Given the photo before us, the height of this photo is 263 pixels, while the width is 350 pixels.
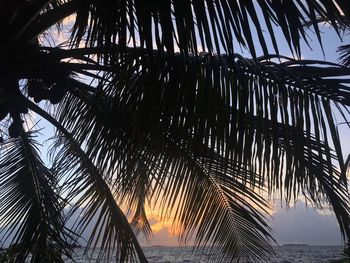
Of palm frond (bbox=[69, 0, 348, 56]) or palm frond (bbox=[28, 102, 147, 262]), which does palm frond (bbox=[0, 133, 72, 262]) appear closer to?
palm frond (bbox=[28, 102, 147, 262])

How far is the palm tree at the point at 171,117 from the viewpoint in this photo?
241 cm

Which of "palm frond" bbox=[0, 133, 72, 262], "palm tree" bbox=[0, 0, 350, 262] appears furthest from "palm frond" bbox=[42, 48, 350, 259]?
"palm frond" bbox=[0, 133, 72, 262]

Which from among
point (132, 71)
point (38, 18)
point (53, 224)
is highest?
point (38, 18)

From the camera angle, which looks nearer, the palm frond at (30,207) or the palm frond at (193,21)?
the palm frond at (193,21)

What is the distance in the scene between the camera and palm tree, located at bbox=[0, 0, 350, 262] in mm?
2408

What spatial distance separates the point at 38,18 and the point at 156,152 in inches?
60.5

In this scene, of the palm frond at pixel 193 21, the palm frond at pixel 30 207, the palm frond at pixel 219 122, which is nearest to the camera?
the palm frond at pixel 193 21

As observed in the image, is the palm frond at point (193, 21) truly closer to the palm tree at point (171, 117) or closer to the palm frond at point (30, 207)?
the palm tree at point (171, 117)

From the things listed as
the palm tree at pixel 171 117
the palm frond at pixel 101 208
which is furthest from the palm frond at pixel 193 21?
the palm frond at pixel 101 208

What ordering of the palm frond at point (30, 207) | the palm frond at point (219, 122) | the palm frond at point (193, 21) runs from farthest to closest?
1. the palm frond at point (30, 207)
2. the palm frond at point (219, 122)
3. the palm frond at point (193, 21)

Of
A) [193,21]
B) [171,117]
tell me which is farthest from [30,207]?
[193,21]

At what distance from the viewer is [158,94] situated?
3.39 meters

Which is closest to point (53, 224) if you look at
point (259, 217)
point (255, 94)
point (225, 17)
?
point (259, 217)

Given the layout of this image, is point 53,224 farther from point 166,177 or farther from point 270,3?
point 270,3
